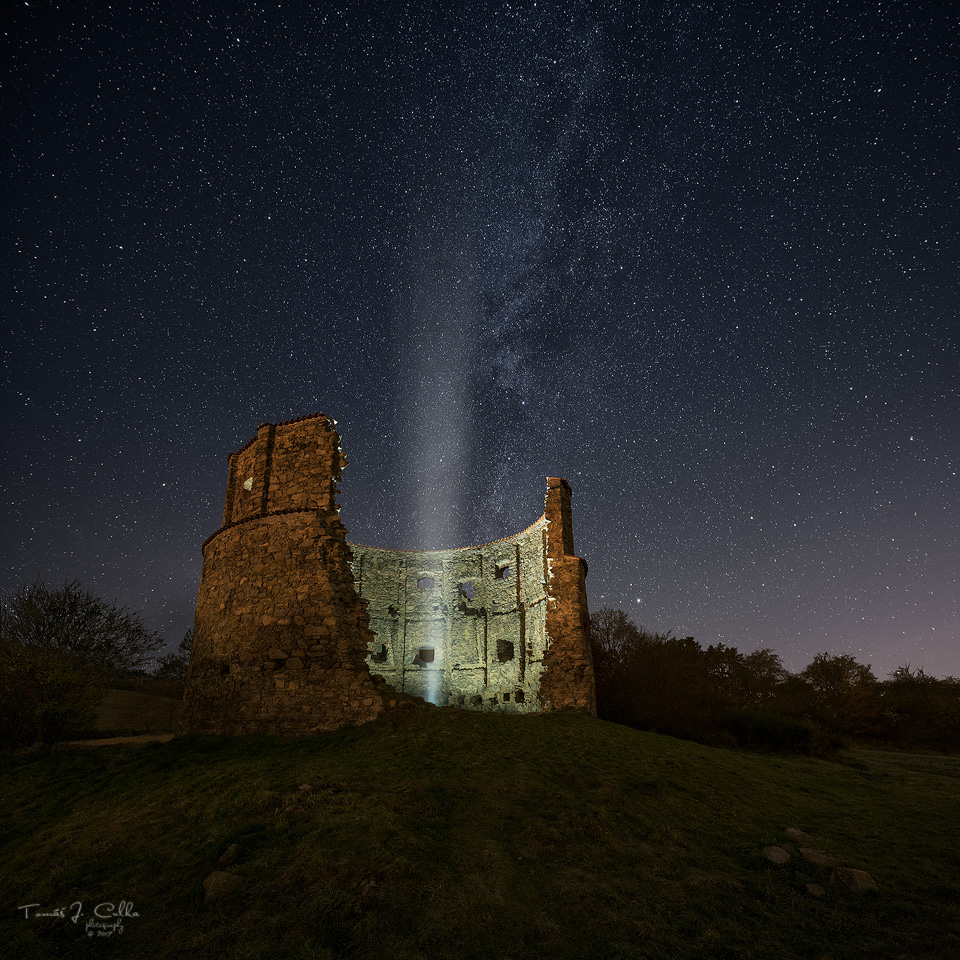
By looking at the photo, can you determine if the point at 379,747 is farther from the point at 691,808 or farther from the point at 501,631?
the point at 501,631

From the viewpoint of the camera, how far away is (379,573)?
97.0 ft

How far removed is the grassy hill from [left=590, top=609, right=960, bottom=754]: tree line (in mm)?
6922

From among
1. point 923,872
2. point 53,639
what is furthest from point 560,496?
point 53,639

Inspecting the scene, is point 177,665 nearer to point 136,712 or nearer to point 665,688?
point 136,712

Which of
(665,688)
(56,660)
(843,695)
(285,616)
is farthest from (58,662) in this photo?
(843,695)

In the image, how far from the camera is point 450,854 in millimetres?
5762

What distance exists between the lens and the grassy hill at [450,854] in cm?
439

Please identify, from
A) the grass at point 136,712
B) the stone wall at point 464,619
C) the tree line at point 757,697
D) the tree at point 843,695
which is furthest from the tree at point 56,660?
the tree at point 843,695

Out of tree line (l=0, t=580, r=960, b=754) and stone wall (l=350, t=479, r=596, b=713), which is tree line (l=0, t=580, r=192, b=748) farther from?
stone wall (l=350, t=479, r=596, b=713)

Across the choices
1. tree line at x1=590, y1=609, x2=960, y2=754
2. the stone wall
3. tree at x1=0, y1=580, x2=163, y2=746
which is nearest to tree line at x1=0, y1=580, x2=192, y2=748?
tree at x1=0, y1=580, x2=163, y2=746

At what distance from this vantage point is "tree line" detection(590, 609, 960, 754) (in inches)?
660

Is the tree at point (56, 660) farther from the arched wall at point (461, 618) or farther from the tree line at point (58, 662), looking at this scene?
the arched wall at point (461, 618)

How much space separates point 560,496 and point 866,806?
41.3 ft

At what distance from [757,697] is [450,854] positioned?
2418 cm
